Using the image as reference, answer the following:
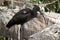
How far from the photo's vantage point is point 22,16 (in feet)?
19.1

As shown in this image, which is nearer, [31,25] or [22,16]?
[31,25]

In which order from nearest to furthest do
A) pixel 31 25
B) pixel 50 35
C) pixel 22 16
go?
pixel 50 35
pixel 31 25
pixel 22 16

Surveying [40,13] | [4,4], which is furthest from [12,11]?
[4,4]

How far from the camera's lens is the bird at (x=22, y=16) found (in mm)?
5536

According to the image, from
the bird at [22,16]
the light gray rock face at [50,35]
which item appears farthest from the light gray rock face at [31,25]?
the light gray rock face at [50,35]

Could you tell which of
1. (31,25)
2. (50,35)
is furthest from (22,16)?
(50,35)

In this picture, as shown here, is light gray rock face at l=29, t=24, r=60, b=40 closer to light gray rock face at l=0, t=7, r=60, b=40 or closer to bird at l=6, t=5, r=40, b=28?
light gray rock face at l=0, t=7, r=60, b=40

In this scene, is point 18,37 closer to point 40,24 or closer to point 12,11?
point 40,24

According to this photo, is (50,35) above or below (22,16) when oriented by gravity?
above

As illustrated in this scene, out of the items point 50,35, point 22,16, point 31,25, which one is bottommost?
point 31,25

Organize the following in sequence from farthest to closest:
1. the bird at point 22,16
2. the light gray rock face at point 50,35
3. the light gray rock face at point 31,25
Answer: the bird at point 22,16 → the light gray rock face at point 31,25 → the light gray rock face at point 50,35

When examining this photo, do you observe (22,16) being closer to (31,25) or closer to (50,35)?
(31,25)

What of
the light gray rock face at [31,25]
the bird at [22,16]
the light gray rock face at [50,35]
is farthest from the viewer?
the bird at [22,16]

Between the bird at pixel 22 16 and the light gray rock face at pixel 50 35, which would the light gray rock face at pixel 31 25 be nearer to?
the bird at pixel 22 16
